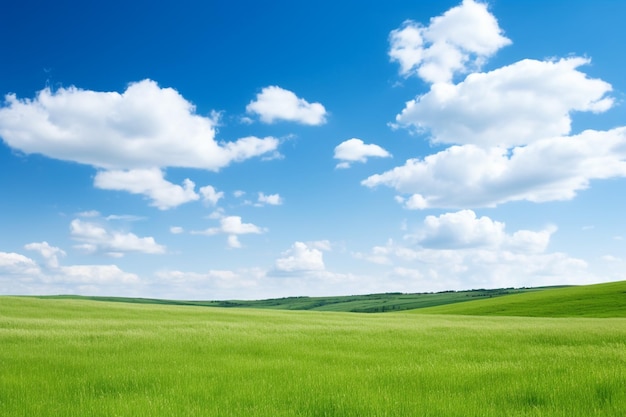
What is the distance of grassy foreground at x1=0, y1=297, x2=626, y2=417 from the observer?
9156 millimetres

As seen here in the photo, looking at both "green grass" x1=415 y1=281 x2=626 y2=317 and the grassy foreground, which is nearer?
the grassy foreground

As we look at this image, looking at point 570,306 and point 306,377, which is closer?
point 306,377

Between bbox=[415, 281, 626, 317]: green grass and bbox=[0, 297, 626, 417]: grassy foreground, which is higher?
bbox=[0, 297, 626, 417]: grassy foreground

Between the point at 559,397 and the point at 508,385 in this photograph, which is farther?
the point at 508,385

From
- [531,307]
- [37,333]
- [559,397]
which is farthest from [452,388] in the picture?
[531,307]

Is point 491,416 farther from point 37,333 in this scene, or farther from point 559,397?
point 37,333

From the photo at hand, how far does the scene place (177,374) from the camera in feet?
40.5

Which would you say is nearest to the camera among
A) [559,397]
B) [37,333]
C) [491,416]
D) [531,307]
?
[491,416]

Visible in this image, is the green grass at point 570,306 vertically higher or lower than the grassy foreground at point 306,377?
lower

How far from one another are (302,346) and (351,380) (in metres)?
7.41

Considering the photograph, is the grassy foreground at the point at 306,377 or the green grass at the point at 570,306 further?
the green grass at the point at 570,306

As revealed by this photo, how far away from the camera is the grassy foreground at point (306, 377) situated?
916 cm

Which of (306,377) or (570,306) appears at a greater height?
(306,377)

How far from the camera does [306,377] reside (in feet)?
39.4
